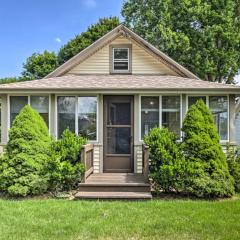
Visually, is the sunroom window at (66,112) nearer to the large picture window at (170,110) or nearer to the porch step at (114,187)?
the porch step at (114,187)

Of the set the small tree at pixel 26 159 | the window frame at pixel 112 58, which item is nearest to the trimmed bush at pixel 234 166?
the small tree at pixel 26 159

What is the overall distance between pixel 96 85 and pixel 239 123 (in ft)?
37.1

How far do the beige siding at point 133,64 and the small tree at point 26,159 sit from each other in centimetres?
423

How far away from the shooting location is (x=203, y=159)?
847 cm

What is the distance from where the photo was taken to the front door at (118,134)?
35.0 feet

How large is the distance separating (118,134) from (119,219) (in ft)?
15.9

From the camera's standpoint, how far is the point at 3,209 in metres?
6.91

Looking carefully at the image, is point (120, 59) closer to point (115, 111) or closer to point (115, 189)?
point (115, 111)

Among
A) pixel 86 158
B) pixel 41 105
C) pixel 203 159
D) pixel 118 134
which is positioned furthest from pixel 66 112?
pixel 203 159

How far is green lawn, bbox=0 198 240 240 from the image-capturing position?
5.31m

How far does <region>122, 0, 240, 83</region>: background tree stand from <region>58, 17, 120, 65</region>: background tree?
17.5ft

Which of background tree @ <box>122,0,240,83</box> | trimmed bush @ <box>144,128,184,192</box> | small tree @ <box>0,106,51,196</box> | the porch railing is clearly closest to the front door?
the porch railing

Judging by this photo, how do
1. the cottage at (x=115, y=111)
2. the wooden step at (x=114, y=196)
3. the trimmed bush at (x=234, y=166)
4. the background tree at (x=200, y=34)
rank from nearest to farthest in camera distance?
1. the wooden step at (x=114, y=196)
2. the trimmed bush at (x=234, y=166)
3. the cottage at (x=115, y=111)
4. the background tree at (x=200, y=34)

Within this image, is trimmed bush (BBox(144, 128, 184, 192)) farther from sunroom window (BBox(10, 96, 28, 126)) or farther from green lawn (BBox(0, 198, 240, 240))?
sunroom window (BBox(10, 96, 28, 126))
